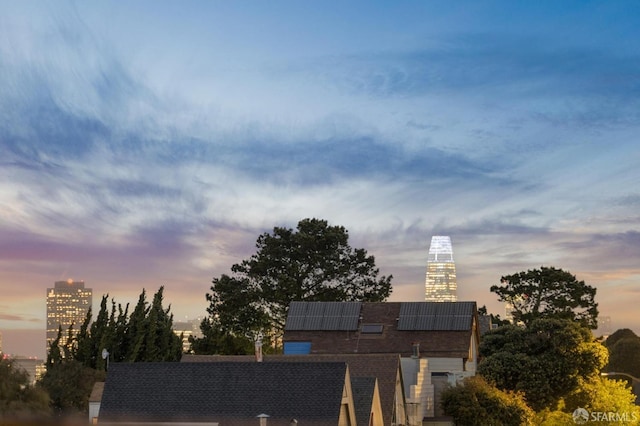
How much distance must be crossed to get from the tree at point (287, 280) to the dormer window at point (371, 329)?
2298 cm

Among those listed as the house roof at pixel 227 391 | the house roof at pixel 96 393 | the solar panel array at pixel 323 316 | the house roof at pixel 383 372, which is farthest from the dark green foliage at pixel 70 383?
the solar panel array at pixel 323 316

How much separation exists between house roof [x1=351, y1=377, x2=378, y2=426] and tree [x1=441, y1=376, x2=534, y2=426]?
1423cm

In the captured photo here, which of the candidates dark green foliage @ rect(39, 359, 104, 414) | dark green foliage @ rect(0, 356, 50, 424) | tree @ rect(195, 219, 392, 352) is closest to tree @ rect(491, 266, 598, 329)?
tree @ rect(195, 219, 392, 352)

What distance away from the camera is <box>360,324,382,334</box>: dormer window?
75.9m

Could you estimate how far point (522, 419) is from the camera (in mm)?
62844

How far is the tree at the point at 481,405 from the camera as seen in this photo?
59.8 m

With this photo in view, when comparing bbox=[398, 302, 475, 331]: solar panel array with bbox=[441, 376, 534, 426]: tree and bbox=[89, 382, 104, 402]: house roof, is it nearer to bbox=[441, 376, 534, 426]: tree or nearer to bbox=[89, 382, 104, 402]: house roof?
bbox=[441, 376, 534, 426]: tree

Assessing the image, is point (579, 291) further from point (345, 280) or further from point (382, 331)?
point (382, 331)

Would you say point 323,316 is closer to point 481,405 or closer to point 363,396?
point 481,405

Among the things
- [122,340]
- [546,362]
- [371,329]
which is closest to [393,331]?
[371,329]

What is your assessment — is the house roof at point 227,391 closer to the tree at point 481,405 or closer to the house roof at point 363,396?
the house roof at point 363,396

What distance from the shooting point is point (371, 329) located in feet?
250

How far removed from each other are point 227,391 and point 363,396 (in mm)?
6733

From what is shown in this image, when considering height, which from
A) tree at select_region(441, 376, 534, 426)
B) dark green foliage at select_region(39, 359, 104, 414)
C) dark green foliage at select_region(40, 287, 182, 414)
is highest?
dark green foliage at select_region(40, 287, 182, 414)
